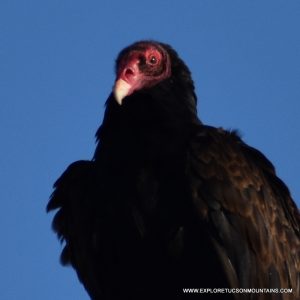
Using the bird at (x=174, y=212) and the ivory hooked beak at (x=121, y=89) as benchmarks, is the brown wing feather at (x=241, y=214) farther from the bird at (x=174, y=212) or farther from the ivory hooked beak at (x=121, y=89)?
the ivory hooked beak at (x=121, y=89)

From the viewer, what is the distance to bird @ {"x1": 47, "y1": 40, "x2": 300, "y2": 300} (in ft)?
28.3

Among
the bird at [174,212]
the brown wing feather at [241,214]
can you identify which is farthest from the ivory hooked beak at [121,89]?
the brown wing feather at [241,214]

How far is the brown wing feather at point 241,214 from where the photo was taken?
8.65 metres

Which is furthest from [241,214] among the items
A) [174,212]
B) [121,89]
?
[121,89]

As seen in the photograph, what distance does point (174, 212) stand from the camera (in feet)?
28.4

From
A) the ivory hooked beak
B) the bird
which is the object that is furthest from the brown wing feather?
the ivory hooked beak

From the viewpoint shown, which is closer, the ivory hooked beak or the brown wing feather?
the brown wing feather

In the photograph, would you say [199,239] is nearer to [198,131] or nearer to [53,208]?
[198,131]

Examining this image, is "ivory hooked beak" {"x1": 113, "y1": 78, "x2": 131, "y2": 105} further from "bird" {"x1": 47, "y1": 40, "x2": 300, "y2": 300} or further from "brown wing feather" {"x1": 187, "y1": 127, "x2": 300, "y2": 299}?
"brown wing feather" {"x1": 187, "y1": 127, "x2": 300, "y2": 299}

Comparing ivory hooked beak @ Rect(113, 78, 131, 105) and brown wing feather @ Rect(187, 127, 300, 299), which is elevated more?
ivory hooked beak @ Rect(113, 78, 131, 105)

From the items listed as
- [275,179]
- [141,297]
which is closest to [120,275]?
[141,297]

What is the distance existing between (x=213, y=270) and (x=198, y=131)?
1.14 meters

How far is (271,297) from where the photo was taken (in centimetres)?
875

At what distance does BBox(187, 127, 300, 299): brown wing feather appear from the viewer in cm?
865
